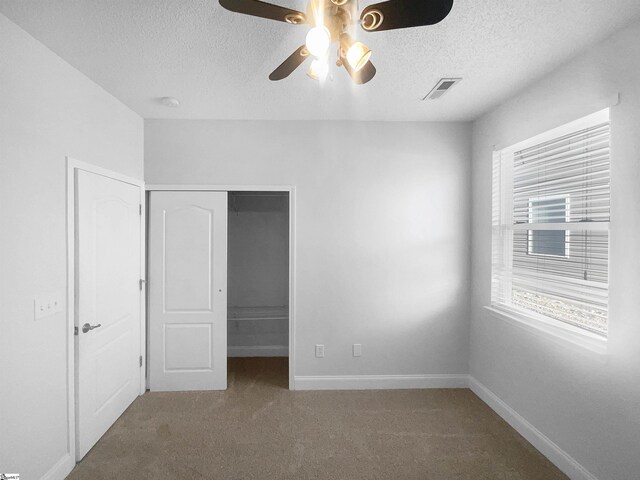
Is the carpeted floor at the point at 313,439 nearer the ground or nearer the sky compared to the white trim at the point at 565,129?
nearer the ground

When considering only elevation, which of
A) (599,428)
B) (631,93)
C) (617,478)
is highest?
(631,93)

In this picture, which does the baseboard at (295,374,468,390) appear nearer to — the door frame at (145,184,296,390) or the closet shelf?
the door frame at (145,184,296,390)

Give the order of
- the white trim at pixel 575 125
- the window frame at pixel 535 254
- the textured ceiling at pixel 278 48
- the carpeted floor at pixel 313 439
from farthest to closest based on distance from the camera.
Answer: the carpeted floor at pixel 313 439
the window frame at pixel 535 254
the white trim at pixel 575 125
the textured ceiling at pixel 278 48

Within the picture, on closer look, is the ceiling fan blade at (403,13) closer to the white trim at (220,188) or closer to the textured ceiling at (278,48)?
the textured ceiling at (278,48)

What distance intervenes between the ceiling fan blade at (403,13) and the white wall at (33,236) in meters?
1.87

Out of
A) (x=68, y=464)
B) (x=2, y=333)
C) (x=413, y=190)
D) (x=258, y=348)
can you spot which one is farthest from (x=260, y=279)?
(x=2, y=333)

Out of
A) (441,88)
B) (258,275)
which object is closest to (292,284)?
(258,275)

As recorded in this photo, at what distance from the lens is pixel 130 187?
2961 mm

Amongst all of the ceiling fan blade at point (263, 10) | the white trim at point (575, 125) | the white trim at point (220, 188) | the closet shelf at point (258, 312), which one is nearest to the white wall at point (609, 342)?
the white trim at point (575, 125)

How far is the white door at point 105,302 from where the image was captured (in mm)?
2293

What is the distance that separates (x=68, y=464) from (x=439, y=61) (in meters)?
3.55

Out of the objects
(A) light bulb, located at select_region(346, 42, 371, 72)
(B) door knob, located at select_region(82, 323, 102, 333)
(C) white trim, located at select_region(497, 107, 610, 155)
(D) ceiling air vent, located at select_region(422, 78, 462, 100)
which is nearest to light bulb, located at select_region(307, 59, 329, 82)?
(A) light bulb, located at select_region(346, 42, 371, 72)

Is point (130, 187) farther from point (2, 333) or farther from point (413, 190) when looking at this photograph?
point (413, 190)

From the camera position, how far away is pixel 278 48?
2031 millimetres
